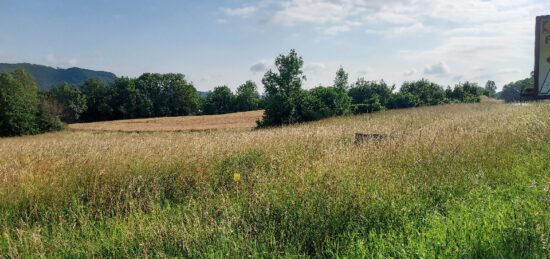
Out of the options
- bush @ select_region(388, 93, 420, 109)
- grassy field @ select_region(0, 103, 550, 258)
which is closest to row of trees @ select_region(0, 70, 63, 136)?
bush @ select_region(388, 93, 420, 109)

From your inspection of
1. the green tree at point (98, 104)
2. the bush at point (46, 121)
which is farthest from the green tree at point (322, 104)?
the green tree at point (98, 104)

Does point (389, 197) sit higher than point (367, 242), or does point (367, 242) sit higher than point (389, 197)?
point (389, 197)

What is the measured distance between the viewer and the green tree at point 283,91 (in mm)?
37031

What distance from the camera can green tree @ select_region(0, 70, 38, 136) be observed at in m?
56.4

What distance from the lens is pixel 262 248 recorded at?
3467mm

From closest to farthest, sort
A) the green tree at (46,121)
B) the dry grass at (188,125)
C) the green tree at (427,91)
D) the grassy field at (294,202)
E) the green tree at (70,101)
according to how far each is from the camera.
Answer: the grassy field at (294,202)
the dry grass at (188,125)
the green tree at (427,91)
the green tree at (46,121)
the green tree at (70,101)

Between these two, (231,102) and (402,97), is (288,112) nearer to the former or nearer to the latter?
(402,97)

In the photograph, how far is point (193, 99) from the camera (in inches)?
3716

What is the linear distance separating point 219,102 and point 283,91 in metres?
59.9

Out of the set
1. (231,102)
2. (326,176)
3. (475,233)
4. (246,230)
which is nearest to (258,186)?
(326,176)

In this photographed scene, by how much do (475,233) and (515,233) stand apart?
31 cm

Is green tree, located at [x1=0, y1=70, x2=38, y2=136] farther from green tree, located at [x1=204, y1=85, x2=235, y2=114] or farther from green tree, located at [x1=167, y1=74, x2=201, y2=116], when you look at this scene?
green tree, located at [x1=204, y1=85, x2=235, y2=114]

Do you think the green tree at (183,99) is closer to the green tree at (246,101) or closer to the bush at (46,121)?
the green tree at (246,101)

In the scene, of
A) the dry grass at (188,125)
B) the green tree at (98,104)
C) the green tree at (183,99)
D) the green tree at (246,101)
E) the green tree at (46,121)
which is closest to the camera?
the dry grass at (188,125)
